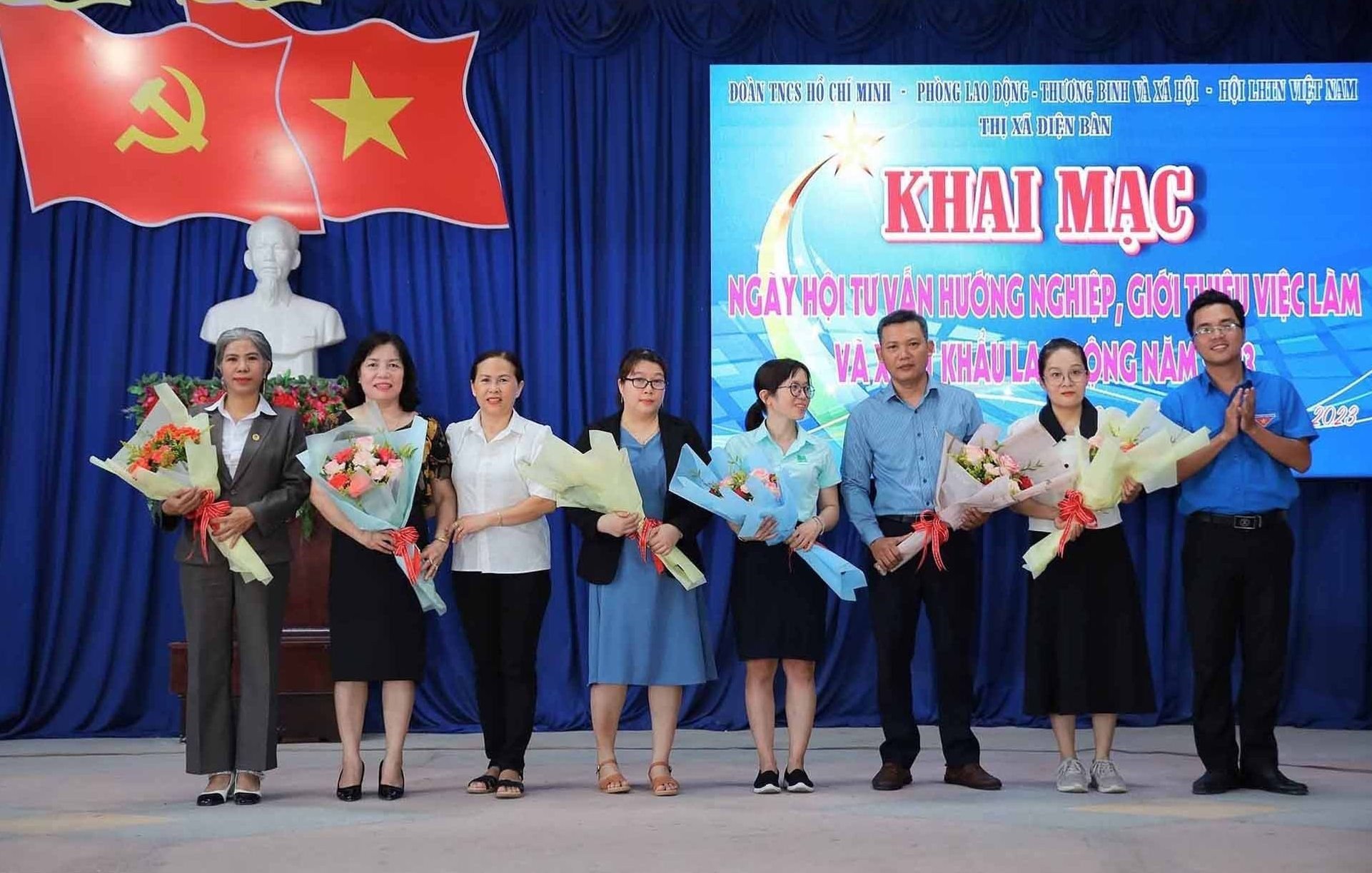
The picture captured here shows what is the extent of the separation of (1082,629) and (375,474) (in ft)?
→ 6.54

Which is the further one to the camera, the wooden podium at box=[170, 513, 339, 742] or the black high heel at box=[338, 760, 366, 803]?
the wooden podium at box=[170, 513, 339, 742]

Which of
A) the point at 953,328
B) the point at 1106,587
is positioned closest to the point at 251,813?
the point at 1106,587

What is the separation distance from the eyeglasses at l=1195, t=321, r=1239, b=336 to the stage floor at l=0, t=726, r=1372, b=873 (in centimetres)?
128

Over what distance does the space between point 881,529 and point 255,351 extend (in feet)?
6.07

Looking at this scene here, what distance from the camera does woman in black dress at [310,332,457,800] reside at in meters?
4.03

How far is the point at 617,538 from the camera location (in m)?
4.17

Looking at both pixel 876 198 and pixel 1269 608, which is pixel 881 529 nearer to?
pixel 1269 608

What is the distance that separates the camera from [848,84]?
19.3ft

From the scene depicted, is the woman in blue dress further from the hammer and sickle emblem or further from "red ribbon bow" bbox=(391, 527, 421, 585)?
the hammer and sickle emblem

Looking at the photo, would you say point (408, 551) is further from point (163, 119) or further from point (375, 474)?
point (163, 119)

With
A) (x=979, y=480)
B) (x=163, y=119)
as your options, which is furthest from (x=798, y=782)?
(x=163, y=119)

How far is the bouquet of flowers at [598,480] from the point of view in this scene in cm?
397

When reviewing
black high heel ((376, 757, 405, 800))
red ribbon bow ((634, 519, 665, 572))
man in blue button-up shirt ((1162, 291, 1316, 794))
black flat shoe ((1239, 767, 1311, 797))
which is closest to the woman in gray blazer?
black high heel ((376, 757, 405, 800))

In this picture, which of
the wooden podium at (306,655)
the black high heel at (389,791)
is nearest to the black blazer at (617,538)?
the black high heel at (389,791)
